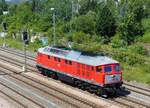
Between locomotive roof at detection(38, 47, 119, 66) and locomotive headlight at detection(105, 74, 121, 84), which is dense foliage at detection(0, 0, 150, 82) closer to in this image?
locomotive headlight at detection(105, 74, 121, 84)

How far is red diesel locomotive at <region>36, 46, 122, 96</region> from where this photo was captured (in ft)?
104

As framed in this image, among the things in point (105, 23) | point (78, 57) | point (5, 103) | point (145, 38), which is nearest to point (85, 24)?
point (105, 23)

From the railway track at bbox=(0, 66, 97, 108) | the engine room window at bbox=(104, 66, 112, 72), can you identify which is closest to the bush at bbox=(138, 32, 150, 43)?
the railway track at bbox=(0, 66, 97, 108)

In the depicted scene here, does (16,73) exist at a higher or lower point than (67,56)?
lower

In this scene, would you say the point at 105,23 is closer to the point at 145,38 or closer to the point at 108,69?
the point at 145,38

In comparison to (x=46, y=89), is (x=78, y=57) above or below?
above

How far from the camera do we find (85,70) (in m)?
33.4

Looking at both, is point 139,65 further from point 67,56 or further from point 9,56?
point 9,56

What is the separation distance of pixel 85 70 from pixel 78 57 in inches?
79.5

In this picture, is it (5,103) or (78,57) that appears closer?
(5,103)

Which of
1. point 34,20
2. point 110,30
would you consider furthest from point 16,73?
point 34,20

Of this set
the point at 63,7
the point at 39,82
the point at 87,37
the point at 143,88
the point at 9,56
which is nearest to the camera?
the point at 143,88

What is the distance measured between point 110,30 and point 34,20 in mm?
33518

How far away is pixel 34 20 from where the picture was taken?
105m
